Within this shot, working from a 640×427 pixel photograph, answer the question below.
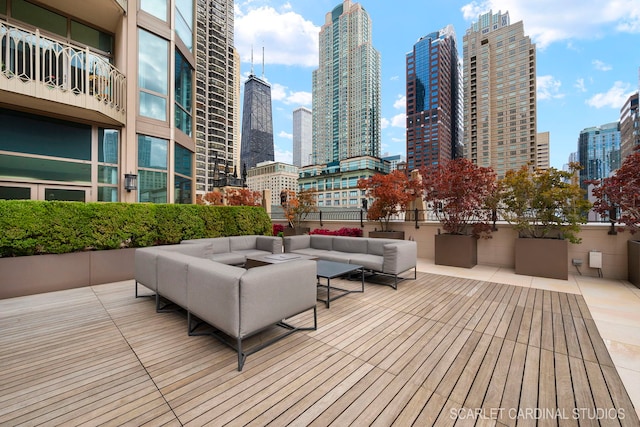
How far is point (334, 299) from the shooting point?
3.81 meters

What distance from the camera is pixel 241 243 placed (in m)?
5.89

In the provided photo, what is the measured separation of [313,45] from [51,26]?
91.2 m

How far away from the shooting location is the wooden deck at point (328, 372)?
161cm

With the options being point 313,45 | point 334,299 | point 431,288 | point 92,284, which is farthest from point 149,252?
point 313,45

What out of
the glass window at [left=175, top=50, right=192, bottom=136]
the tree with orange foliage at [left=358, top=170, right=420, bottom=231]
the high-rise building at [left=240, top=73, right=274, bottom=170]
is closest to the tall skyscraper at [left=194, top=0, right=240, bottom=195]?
the high-rise building at [left=240, top=73, right=274, bottom=170]

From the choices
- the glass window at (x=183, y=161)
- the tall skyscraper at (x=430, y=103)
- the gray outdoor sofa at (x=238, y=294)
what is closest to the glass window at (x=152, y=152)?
the glass window at (x=183, y=161)

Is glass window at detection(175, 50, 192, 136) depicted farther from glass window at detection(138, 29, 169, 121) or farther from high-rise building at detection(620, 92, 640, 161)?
high-rise building at detection(620, 92, 640, 161)

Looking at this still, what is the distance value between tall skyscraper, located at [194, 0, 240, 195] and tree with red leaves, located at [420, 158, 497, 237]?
165 feet

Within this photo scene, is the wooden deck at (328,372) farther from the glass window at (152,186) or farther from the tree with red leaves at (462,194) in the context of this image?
the glass window at (152,186)

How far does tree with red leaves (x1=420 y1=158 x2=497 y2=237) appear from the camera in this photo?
233 inches

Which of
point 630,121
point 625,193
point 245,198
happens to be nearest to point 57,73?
point 245,198

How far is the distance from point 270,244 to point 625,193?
6567 mm

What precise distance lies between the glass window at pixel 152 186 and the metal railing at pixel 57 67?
1709 millimetres

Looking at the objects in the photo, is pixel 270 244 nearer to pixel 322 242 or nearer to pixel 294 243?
pixel 294 243
